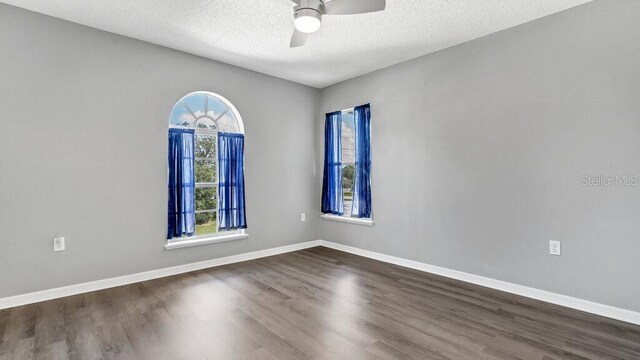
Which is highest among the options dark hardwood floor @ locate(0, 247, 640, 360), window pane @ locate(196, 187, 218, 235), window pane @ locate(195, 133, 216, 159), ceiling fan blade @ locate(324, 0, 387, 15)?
ceiling fan blade @ locate(324, 0, 387, 15)

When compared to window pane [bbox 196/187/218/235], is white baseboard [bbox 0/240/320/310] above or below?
below

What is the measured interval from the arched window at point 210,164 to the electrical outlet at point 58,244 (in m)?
1.10

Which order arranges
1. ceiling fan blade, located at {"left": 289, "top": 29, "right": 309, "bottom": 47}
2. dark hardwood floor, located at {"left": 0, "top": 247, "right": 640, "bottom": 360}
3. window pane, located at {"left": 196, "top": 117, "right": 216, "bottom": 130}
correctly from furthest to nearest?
window pane, located at {"left": 196, "top": 117, "right": 216, "bottom": 130} < ceiling fan blade, located at {"left": 289, "top": 29, "right": 309, "bottom": 47} < dark hardwood floor, located at {"left": 0, "top": 247, "right": 640, "bottom": 360}

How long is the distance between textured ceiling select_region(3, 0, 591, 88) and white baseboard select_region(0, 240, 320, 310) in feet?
8.65

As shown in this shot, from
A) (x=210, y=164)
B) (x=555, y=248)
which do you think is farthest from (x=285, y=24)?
(x=555, y=248)

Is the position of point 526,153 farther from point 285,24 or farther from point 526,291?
point 285,24

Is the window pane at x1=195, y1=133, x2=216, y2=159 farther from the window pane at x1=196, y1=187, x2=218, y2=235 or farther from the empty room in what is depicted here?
the window pane at x1=196, y1=187, x2=218, y2=235

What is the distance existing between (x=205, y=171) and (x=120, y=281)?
162cm

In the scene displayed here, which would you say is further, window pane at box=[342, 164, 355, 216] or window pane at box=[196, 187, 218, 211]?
window pane at box=[342, 164, 355, 216]

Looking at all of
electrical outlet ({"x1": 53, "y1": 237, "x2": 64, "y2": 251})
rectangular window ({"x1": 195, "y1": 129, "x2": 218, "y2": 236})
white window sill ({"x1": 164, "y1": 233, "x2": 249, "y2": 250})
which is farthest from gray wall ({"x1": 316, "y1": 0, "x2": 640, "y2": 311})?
electrical outlet ({"x1": 53, "y1": 237, "x2": 64, "y2": 251})

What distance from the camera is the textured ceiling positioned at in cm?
271

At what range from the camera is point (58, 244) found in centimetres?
294

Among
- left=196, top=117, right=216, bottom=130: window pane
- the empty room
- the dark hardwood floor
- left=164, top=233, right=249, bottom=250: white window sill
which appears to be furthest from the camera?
left=196, top=117, right=216, bottom=130: window pane

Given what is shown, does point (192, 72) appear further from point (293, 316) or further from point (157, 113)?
point (293, 316)
